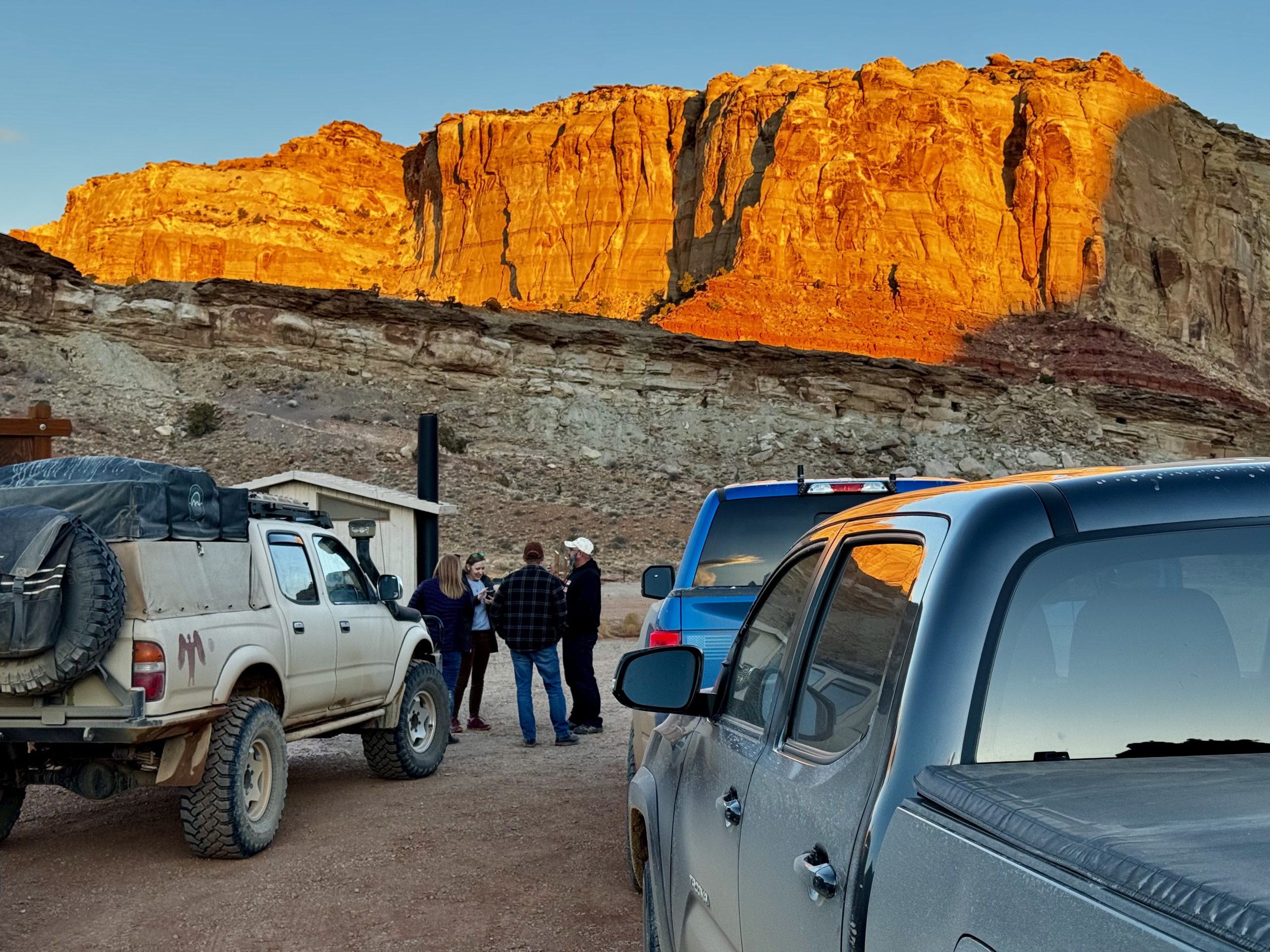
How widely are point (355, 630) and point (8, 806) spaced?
8.13 ft

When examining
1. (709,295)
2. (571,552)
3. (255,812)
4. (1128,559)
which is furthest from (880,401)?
(1128,559)

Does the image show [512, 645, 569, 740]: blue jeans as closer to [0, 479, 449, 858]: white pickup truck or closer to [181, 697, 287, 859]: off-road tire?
[0, 479, 449, 858]: white pickup truck

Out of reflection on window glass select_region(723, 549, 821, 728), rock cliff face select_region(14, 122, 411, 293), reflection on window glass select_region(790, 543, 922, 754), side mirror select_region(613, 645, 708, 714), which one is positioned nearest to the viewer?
reflection on window glass select_region(790, 543, 922, 754)

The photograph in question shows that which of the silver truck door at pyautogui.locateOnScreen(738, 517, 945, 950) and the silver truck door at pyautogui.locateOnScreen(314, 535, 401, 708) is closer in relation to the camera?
the silver truck door at pyautogui.locateOnScreen(738, 517, 945, 950)

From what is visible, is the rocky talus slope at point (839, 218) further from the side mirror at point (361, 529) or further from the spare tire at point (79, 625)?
the spare tire at point (79, 625)

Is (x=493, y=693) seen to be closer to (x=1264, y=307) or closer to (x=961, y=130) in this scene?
(x=961, y=130)

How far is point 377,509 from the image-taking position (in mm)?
22906

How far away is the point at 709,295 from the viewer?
8256 cm

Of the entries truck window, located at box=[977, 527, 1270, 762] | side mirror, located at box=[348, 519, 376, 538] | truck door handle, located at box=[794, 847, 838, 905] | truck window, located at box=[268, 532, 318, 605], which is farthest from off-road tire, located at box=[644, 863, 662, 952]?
side mirror, located at box=[348, 519, 376, 538]

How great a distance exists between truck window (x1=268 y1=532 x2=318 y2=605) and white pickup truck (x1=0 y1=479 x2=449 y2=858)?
1 centimetres

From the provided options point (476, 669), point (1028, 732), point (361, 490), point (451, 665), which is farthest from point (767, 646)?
point (361, 490)

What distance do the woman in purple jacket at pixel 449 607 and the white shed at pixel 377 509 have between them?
33.6 ft

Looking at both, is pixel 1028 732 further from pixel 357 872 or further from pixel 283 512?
pixel 283 512

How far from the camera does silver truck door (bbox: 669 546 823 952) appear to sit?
292cm
